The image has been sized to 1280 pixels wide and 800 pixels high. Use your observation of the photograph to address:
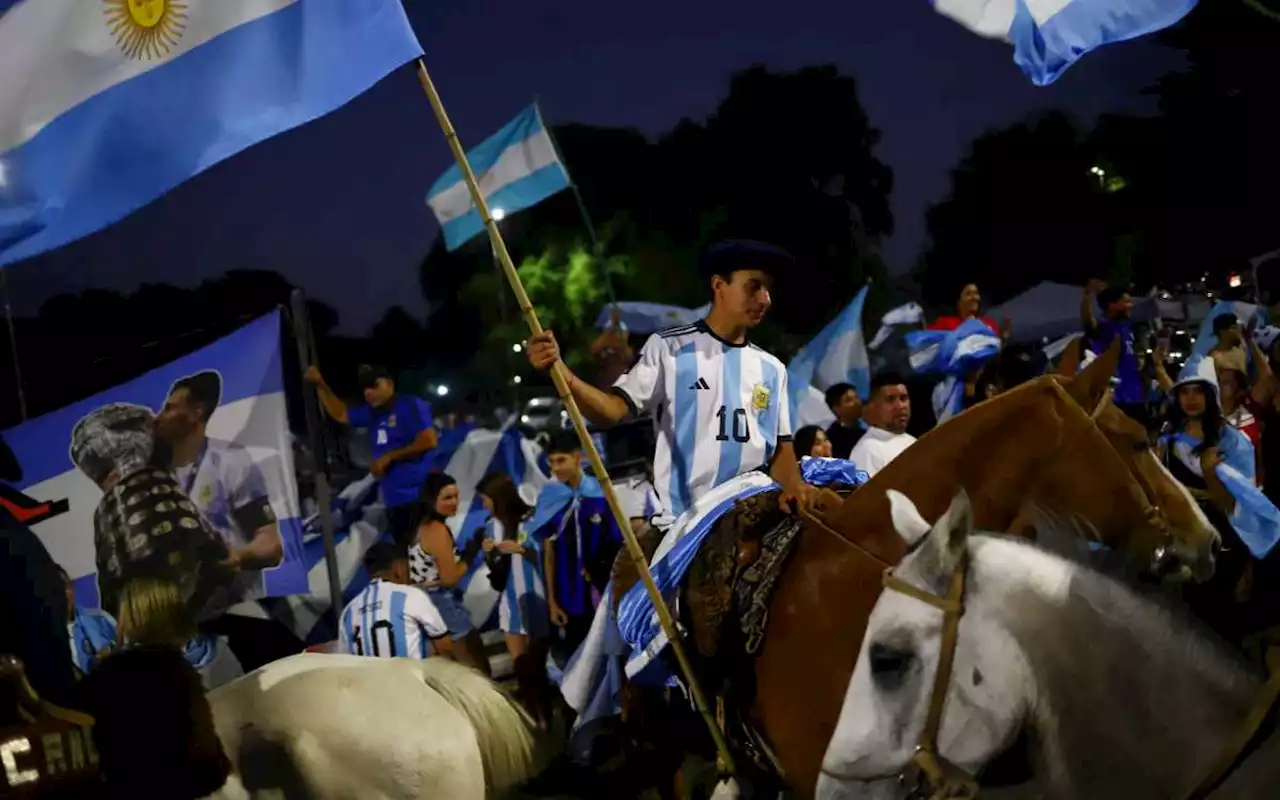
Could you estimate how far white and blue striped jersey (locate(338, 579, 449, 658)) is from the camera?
18.3 ft

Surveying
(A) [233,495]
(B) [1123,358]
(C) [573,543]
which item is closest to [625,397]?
(A) [233,495]

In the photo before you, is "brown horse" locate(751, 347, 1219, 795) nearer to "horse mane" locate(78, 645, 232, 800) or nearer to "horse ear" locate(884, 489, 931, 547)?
"horse ear" locate(884, 489, 931, 547)

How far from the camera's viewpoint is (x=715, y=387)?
4.09m

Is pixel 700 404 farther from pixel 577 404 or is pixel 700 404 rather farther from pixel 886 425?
pixel 886 425

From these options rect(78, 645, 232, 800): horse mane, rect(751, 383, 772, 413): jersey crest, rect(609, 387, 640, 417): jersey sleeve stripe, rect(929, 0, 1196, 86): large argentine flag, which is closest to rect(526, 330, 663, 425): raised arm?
rect(609, 387, 640, 417): jersey sleeve stripe

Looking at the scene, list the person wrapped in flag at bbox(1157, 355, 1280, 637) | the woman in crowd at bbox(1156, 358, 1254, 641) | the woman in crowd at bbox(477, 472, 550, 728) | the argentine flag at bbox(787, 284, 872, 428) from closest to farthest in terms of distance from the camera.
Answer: the person wrapped in flag at bbox(1157, 355, 1280, 637) < the woman in crowd at bbox(1156, 358, 1254, 641) < the woman in crowd at bbox(477, 472, 550, 728) < the argentine flag at bbox(787, 284, 872, 428)

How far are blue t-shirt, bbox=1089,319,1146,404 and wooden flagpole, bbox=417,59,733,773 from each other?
427 centimetres

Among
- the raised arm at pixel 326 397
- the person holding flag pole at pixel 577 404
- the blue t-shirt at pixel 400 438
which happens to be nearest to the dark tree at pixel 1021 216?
the blue t-shirt at pixel 400 438

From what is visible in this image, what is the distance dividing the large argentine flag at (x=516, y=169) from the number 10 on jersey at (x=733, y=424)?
536 centimetres

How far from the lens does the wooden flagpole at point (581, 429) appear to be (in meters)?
3.50

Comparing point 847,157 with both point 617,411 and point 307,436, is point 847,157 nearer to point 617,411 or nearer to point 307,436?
point 307,436

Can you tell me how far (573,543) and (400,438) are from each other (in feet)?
5.27

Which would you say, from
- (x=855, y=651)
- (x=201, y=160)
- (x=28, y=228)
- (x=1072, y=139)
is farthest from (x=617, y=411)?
(x=1072, y=139)

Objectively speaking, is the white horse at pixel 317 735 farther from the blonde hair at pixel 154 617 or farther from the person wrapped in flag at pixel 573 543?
the person wrapped in flag at pixel 573 543
